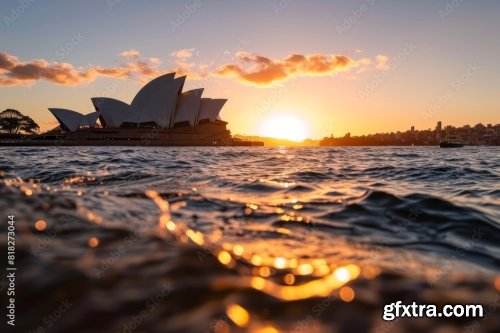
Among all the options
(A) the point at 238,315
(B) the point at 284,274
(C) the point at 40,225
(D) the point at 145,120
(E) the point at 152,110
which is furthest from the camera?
(D) the point at 145,120

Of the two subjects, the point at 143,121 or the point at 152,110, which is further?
the point at 143,121

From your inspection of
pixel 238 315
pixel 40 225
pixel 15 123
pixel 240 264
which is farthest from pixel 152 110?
pixel 238 315

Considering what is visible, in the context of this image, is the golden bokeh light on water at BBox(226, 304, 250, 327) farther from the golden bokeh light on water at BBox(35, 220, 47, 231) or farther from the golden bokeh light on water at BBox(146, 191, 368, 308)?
the golden bokeh light on water at BBox(35, 220, 47, 231)

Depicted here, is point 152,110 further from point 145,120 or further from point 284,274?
point 284,274

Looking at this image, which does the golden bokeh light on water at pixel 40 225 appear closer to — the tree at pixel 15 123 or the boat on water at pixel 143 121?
the boat on water at pixel 143 121

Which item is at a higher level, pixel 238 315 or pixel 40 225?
pixel 40 225

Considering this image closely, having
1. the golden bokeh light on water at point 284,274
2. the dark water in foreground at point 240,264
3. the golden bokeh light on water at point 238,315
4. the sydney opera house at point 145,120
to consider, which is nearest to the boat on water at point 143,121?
the sydney opera house at point 145,120
